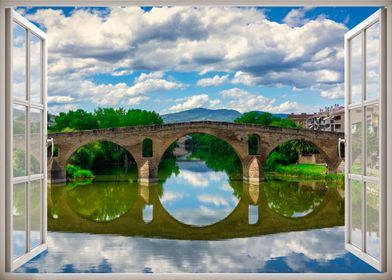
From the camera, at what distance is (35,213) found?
2.01 metres

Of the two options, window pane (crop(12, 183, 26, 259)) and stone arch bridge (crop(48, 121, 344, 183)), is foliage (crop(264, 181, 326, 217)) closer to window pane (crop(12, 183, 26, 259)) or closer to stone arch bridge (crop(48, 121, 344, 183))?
stone arch bridge (crop(48, 121, 344, 183))

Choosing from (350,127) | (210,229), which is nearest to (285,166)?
(210,229)

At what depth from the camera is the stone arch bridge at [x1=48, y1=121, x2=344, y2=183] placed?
49.8 ft

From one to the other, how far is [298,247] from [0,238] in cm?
697

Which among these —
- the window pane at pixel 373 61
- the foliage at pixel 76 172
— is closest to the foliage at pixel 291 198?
the foliage at pixel 76 172

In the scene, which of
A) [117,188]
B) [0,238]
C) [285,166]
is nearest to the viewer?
[0,238]

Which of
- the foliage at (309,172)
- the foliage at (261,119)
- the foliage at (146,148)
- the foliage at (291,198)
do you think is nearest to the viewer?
the foliage at (291,198)

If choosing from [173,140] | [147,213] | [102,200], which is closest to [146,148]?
[173,140]

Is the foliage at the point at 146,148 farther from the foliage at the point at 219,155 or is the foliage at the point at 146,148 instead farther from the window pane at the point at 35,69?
the window pane at the point at 35,69

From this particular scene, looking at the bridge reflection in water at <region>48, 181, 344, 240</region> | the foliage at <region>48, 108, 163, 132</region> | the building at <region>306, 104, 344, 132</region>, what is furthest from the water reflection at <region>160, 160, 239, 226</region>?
the building at <region>306, 104, 344, 132</region>

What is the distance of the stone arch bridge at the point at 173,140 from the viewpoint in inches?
597

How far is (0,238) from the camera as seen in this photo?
71.6 inches

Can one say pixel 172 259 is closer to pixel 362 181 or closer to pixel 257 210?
pixel 257 210

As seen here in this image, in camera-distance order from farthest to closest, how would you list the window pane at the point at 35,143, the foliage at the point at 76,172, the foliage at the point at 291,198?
1. the foliage at the point at 76,172
2. the foliage at the point at 291,198
3. the window pane at the point at 35,143
